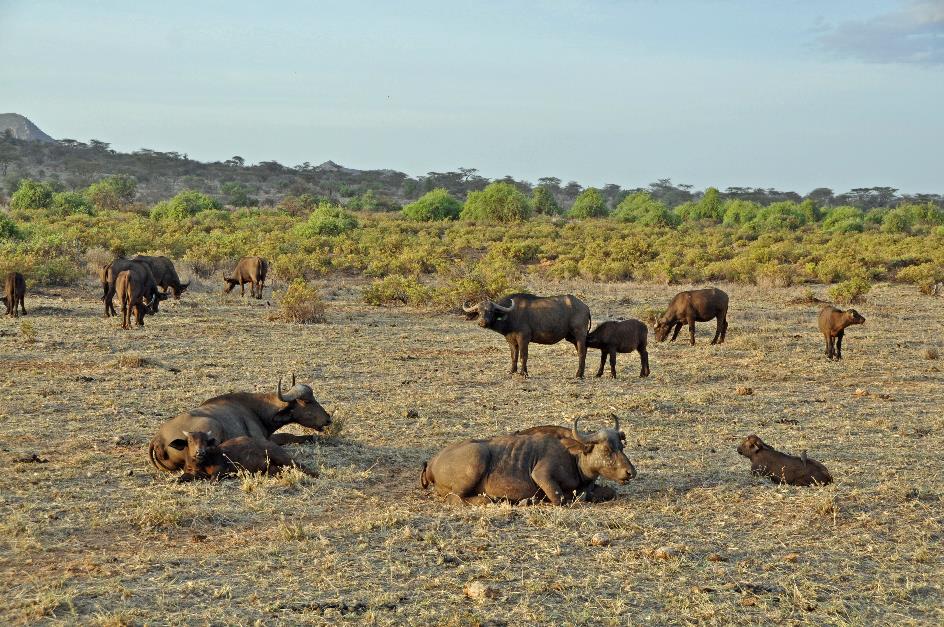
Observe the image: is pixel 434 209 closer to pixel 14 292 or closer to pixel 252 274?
pixel 252 274

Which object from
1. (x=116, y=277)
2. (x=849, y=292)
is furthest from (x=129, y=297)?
(x=849, y=292)

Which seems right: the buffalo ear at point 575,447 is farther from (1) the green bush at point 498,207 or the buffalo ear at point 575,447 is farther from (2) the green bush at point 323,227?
(1) the green bush at point 498,207

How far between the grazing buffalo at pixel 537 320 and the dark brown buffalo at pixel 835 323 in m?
4.65

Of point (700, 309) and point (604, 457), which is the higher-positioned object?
point (700, 309)

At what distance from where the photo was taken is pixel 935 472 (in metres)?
9.46

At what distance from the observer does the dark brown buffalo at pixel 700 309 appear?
19125 millimetres

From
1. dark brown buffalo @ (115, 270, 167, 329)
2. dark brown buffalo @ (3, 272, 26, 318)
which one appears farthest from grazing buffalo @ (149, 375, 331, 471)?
dark brown buffalo @ (3, 272, 26, 318)

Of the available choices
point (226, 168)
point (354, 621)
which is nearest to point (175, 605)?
point (354, 621)

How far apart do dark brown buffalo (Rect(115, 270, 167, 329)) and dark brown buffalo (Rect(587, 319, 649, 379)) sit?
952 centimetres

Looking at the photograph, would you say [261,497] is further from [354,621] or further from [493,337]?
[493,337]

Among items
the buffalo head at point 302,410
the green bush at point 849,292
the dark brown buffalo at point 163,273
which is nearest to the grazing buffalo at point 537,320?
the buffalo head at point 302,410

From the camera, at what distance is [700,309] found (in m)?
19.2

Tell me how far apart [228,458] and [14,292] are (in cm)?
1403

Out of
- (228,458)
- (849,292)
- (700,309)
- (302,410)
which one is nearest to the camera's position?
(228,458)
